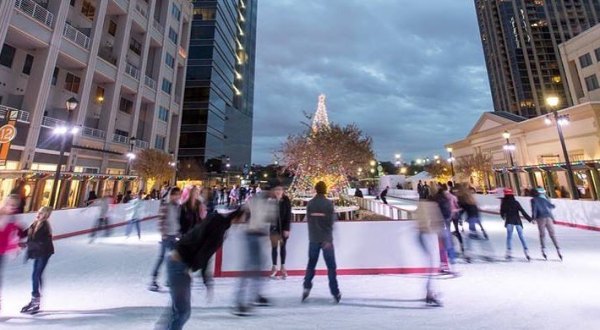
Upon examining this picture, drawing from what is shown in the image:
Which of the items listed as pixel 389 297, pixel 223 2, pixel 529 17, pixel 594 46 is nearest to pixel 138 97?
pixel 389 297

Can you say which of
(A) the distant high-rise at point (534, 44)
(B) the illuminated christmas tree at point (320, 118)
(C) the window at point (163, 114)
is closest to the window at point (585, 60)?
(B) the illuminated christmas tree at point (320, 118)

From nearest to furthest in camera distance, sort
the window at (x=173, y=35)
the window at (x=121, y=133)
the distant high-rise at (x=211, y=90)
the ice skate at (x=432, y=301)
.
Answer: the ice skate at (x=432, y=301) < the window at (x=121, y=133) < the window at (x=173, y=35) < the distant high-rise at (x=211, y=90)

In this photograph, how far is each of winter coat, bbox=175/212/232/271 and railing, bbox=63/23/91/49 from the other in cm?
2366

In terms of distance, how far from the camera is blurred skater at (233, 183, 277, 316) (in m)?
3.94

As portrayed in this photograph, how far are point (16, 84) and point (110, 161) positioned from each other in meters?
8.02

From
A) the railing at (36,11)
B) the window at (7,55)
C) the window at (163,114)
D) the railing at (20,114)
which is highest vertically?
the railing at (36,11)

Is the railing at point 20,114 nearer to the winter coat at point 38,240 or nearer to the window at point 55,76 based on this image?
the window at point 55,76

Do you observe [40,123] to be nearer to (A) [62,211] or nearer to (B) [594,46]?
(A) [62,211]

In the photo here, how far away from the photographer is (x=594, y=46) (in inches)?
1352

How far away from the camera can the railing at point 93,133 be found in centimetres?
2036

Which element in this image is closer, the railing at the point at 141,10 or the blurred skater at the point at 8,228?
the blurred skater at the point at 8,228

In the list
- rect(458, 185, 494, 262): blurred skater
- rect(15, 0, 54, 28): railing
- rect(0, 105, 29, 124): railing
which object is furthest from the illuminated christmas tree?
rect(15, 0, 54, 28): railing

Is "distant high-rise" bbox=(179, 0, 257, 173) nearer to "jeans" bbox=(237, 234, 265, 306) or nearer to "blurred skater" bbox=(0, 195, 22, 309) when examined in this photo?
"blurred skater" bbox=(0, 195, 22, 309)

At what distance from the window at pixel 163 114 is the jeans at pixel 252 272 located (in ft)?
101
